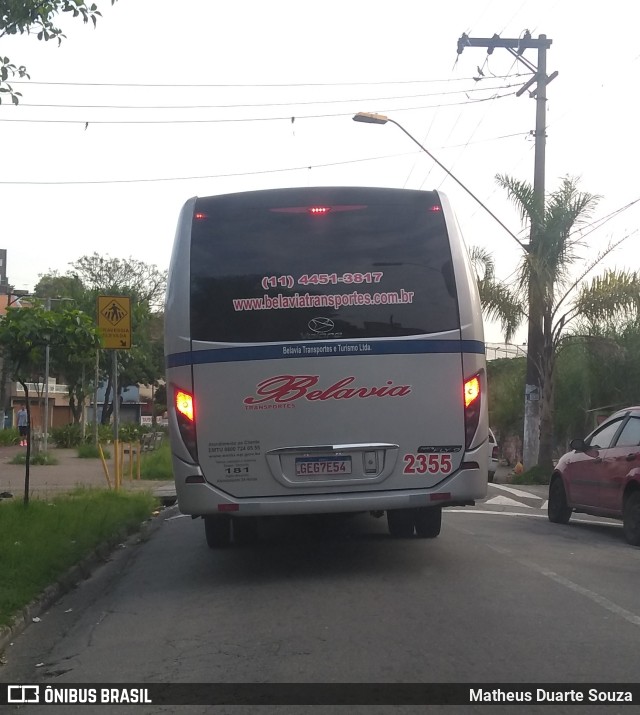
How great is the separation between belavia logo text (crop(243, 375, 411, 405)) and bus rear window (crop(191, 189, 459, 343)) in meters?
0.35

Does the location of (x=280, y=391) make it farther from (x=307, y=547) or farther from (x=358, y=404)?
(x=307, y=547)

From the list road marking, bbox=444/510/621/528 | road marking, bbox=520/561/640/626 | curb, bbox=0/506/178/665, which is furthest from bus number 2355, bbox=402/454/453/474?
road marking, bbox=444/510/621/528

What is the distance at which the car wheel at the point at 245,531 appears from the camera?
974 cm

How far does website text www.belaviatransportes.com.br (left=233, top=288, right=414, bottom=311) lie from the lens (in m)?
8.16

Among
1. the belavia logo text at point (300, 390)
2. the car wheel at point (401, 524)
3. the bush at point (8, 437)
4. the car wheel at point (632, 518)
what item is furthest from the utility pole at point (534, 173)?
the bush at point (8, 437)

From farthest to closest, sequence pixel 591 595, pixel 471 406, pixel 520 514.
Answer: pixel 520 514, pixel 471 406, pixel 591 595

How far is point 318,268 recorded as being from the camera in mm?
8234

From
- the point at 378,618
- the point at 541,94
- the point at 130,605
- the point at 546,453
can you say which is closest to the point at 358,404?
the point at 378,618

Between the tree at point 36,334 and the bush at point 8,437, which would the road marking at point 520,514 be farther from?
the bush at point 8,437

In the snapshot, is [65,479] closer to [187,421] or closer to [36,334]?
[36,334]

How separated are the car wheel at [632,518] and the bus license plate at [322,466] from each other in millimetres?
Answer: 4447

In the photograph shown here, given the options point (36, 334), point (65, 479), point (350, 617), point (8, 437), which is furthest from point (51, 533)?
point (8, 437)

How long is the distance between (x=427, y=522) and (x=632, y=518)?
99.4 inches

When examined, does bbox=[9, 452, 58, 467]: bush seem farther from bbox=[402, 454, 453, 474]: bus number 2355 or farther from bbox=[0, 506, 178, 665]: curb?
bbox=[402, 454, 453, 474]: bus number 2355
